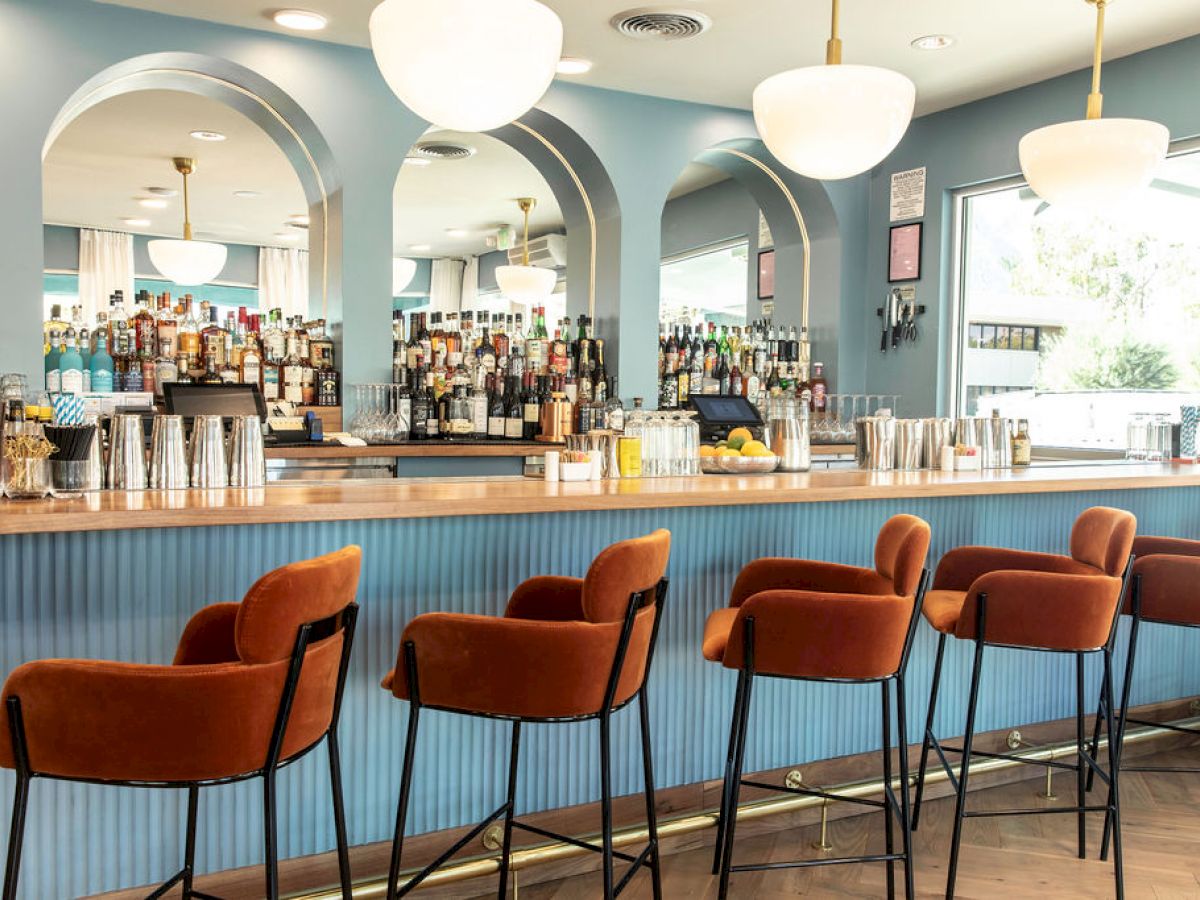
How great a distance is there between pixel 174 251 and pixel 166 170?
31.3 inches

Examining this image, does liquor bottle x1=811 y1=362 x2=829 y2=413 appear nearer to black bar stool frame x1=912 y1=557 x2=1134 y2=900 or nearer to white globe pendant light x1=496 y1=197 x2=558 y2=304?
black bar stool frame x1=912 y1=557 x2=1134 y2=900

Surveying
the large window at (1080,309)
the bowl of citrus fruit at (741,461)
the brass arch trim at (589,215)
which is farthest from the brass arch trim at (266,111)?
the large window at (1080,309)

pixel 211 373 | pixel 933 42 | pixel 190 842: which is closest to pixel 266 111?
pixel 211 373

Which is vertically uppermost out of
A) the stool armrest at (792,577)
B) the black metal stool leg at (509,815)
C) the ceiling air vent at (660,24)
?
the ceiling air vent at (660,24)

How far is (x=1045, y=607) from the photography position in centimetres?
254

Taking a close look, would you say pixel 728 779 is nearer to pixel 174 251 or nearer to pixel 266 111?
pixel 266 111

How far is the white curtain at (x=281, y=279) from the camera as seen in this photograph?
41.7 ft

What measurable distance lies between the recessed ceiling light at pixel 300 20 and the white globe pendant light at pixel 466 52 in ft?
7.67

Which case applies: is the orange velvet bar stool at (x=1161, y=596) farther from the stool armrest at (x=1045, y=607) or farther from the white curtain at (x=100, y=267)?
the white curtain at (x=100, y=267)

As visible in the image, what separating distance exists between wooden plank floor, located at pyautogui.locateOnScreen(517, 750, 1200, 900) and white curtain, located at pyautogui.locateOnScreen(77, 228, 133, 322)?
10.3 m

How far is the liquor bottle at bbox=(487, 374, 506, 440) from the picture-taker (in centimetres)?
542

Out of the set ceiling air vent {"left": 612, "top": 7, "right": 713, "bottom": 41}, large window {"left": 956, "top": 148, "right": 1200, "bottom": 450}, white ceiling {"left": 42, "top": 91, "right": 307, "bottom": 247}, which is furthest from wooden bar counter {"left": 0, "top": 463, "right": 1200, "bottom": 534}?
white ceiling {"left": 42, "top": 91, "right": 307, "bottom": 247}

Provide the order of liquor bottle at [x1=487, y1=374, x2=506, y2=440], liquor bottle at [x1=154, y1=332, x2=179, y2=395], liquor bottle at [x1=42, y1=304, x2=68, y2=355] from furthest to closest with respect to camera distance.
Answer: liquor bottle at [x1=487, y1=374, x2=506, y2=440]
liquor bottle at [x1=154, y1=332, x2=179, y2=395]
liquor bottle at [x1=42, y1=304, x2=68, y2=355]

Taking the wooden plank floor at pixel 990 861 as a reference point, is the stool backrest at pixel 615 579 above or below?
above
